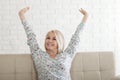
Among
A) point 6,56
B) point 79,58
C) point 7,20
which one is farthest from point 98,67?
point 7,20

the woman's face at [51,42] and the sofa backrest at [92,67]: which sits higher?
the woman's face at [51,42]

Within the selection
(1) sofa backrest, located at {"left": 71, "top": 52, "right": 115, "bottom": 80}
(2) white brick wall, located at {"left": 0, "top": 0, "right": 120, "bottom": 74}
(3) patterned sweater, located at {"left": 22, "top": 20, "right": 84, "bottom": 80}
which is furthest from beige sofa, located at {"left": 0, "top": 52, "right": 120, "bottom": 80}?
(2) white brick wall, located at {"left": 0, "top": 0, "right": 120, "bottom": 74}

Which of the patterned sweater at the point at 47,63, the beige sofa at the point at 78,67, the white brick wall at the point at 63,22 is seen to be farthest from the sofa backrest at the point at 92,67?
the white brick wall at the point at 63,22

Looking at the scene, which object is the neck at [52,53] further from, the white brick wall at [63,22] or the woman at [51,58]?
the white brick wall at [63,22]

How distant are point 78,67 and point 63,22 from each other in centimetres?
63

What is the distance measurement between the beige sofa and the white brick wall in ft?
1.21

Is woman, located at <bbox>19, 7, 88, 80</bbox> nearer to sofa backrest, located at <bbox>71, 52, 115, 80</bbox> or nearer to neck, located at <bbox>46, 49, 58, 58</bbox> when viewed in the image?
neck, located at <bbox>46, 49, 58, 58</bbox>

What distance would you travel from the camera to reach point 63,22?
313 centimetres

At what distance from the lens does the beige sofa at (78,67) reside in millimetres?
2686

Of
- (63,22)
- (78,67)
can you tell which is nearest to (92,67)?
(78,67)

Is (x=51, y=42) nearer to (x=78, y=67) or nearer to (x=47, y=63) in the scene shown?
(x=47, y=63)

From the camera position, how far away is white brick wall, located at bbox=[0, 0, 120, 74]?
3.05 m

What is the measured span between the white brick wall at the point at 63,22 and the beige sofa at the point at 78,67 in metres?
0.37

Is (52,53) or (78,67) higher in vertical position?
(52,53)
